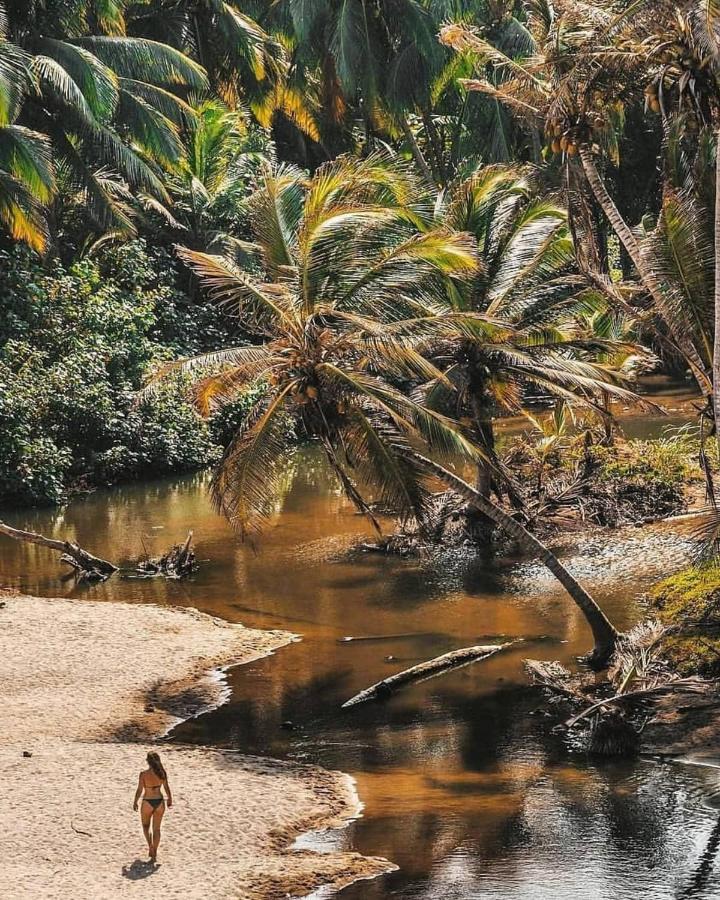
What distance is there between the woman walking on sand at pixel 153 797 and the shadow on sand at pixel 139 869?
0.07m

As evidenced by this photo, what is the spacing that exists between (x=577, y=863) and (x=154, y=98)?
2944 cm

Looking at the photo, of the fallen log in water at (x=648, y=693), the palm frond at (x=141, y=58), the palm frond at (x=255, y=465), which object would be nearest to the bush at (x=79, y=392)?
the palm frond at (x=141, y=58)

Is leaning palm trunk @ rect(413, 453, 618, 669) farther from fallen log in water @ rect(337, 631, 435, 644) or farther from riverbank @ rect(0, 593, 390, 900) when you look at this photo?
riverbank @ rect(0, 593, 390, 900)

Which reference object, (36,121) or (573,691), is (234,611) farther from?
(36,121)

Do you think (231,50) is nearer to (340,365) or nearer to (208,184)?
(208,184)

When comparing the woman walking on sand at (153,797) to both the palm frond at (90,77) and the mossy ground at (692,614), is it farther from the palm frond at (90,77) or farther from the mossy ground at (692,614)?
the palm frond at (90,77)

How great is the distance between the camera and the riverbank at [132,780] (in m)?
11.9

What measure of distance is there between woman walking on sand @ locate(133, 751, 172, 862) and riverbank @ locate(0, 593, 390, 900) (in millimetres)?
280

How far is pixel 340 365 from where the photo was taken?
1703 cm

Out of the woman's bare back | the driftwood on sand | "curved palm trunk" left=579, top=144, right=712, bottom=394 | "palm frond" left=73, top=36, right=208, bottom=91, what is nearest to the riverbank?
the woman's bare back

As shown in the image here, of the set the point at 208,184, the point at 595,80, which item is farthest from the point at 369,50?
the point at 595,80

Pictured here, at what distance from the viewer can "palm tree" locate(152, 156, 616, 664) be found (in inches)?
660

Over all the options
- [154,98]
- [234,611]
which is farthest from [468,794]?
[154,98]

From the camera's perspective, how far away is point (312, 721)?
16.5 meters
